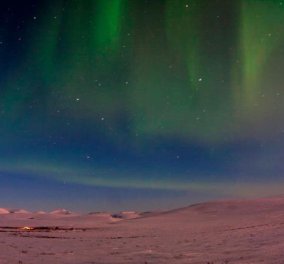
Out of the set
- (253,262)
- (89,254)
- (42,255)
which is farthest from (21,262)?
(253,262)

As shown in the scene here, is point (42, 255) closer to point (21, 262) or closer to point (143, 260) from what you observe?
point (21, 262)

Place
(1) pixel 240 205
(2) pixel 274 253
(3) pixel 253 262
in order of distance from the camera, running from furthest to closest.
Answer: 1. (1) pixel 240 205
2. (2) pixel 274 253
3. (3) pixel 253 262

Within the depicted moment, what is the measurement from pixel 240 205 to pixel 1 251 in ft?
150

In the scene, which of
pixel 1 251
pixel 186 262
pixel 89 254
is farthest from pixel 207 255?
pixel 1 251

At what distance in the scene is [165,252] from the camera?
53.1 ft

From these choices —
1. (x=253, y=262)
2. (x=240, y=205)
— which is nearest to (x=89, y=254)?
(x=253, y=262)

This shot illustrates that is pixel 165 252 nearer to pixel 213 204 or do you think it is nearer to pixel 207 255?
pixel 207 255

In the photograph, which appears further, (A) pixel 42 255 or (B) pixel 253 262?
(A) pixel 42 255

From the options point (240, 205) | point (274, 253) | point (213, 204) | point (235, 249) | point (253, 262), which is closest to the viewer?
point (253, 262)

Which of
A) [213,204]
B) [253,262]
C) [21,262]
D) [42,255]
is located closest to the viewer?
[253,262]

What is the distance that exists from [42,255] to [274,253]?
9707 millimetres

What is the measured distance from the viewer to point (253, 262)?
11.8 metres

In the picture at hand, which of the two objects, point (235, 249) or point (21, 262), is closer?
point (21, 262)

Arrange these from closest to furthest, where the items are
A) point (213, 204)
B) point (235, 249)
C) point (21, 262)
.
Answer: point (21, 262)
point (235, 249)
point (213, 204)
